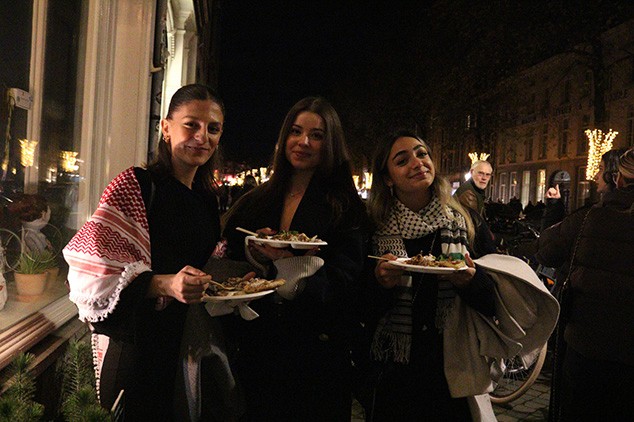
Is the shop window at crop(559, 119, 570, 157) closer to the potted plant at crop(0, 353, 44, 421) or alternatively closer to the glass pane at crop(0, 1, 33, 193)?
the glass pane at crop(0, 1, 33, 193)

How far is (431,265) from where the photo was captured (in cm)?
231

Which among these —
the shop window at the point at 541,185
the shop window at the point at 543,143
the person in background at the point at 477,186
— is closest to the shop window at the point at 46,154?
the person in background at the point at 477,186

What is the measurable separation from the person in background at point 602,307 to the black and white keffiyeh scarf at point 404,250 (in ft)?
2.95

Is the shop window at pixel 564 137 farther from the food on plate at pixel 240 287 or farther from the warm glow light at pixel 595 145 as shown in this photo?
the food on plate at pixel 240 287

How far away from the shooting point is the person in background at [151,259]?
1782mm

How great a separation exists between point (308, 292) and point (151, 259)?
2.30 ft

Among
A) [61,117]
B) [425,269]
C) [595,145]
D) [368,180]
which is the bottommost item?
[425,269]

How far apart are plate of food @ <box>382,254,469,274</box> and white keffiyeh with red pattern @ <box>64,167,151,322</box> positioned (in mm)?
1083

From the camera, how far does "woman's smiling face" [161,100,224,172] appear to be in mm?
2244

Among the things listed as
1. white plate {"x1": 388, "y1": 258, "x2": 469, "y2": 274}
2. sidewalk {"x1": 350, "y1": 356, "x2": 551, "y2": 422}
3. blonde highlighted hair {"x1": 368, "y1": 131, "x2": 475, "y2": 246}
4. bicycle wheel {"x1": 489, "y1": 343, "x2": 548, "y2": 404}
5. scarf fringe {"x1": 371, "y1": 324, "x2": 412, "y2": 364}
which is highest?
blonde highlighted hair {"x1": 368, "y1": 131, "x2": 475, "y2": 246}

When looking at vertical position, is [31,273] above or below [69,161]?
below

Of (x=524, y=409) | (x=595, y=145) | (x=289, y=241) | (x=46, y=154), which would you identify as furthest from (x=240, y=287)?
(x=595, y=145)

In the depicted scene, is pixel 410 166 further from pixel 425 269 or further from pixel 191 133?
pixel 191 133

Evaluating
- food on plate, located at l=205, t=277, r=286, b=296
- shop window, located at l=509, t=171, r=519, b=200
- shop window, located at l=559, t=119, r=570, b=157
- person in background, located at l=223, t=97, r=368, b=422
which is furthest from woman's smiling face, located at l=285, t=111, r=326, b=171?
shop window, located at l=509, t=171, r=519, b=200
